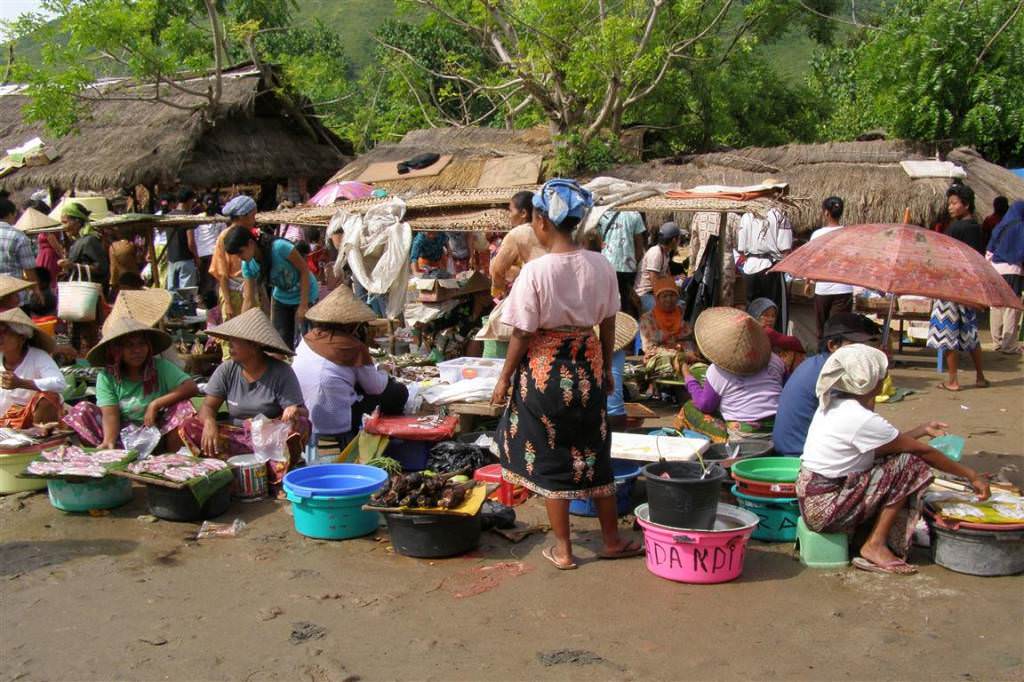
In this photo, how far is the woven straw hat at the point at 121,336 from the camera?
5.70 metres

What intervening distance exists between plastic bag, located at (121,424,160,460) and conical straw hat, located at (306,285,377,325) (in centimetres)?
118

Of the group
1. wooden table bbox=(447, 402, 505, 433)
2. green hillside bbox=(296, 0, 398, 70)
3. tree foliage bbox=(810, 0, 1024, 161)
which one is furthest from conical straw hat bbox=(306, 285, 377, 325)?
green hillside bbox=(296, 0, 398, 70)

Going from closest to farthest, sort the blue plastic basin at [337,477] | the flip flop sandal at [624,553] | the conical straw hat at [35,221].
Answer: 1. the flip flop sandal at [624,553]
2. the blue plastic basin at [337,477]
3. the conical straw hat at [35,221]

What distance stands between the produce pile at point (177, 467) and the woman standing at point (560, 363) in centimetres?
193

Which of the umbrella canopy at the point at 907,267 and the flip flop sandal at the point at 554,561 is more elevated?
the umbrella canopy at the point at 907,267

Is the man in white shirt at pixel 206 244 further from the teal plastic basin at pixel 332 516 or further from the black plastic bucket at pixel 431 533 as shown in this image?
the black plastic bucket at pixel 431 533

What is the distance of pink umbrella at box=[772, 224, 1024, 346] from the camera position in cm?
532

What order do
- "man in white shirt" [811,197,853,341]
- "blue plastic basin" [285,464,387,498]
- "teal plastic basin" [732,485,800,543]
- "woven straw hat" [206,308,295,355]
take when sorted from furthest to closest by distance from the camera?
"man in white shirt" [811,197,853,341] < "woven straw hat" [206,308,295,355] < "blue plastic basin" [285,464,387,498] < "teal plastic basin" [732,485,800,543]

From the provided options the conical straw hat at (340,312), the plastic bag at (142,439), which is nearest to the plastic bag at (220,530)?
the plastic bag at (142,439)

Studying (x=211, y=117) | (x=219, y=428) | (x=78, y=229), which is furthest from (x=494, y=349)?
(x=211, y=117)

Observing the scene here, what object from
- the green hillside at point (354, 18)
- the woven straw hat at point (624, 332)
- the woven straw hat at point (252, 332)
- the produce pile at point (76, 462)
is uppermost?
the green hillside at point (354, 18)

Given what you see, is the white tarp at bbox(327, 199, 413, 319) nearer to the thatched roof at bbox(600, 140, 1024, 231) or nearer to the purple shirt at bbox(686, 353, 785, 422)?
the purple shirt at bbox(686, 353, 785, 422)

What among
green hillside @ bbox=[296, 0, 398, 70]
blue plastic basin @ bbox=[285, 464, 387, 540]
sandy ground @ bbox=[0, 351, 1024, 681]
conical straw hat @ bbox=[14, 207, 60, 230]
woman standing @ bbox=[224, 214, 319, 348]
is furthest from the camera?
green hillside @ bbox=[296, 0, 398, 70]

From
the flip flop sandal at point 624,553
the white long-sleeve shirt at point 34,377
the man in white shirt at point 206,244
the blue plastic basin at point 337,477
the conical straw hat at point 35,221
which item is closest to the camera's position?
the flip flop sandal at point 624,553
